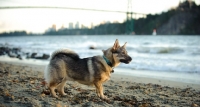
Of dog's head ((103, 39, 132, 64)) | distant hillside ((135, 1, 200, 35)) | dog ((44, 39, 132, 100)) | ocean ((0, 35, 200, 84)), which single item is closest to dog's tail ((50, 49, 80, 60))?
dog ((44, 39, 132, 100))

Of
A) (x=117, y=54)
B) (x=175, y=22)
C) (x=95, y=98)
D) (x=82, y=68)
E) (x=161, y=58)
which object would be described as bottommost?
(x=161, y=58)

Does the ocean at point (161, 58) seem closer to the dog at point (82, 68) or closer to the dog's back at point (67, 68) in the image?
the dog at point (82, 68)

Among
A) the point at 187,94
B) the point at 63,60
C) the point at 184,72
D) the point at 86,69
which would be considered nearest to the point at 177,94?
the point at 187,94

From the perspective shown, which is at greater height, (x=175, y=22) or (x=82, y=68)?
(x=175, y=22)

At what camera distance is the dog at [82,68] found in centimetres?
442

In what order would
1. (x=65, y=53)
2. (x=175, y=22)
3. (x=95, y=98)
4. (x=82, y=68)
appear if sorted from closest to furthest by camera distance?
(x=95, y=98) → (x=82, y=68) → (x=65, y=53) → (x=175, y=22)

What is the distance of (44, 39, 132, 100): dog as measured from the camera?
174 inches

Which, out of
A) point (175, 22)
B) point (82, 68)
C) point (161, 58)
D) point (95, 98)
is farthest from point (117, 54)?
point (175, 22)

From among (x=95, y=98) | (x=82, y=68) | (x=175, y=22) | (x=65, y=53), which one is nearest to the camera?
(x=95, y=98)

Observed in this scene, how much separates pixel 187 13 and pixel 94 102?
7323 cm

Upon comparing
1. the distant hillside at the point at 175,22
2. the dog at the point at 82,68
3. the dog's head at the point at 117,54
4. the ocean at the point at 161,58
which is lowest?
the ocean at the point at 161,58

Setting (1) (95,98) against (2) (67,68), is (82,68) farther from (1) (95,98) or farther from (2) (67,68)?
(1) (95,98)

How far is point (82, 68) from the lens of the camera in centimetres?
453

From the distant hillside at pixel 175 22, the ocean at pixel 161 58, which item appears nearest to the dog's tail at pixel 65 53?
the ocean at pixel 161 58
